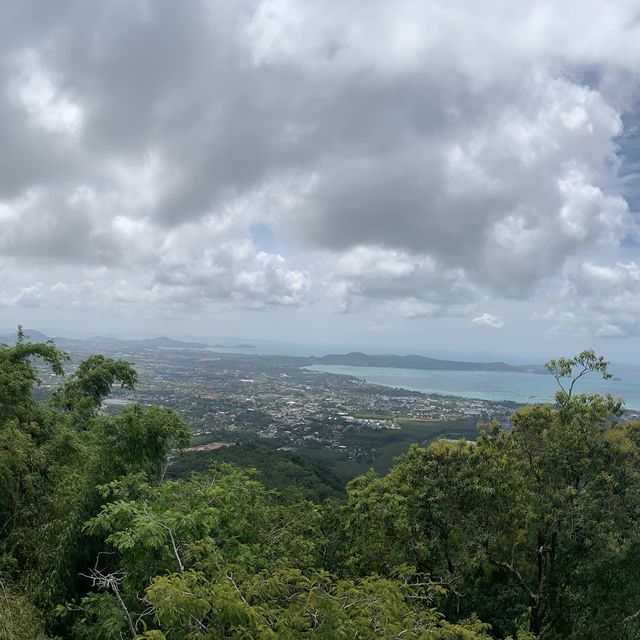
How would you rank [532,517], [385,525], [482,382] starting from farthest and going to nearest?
[482,382] < [385,525] < [532,517]

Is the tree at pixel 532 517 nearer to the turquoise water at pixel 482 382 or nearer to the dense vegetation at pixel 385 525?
the dense vegetation at pixel 385 525

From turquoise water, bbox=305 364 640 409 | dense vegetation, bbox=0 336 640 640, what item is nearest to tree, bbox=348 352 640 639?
dense vegetation, bbox=0 336 640 640

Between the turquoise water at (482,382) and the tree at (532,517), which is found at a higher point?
the tree at (532,517)

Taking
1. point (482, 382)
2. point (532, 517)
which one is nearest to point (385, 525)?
point (532, 517)

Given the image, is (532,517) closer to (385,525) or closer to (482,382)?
(385,525)

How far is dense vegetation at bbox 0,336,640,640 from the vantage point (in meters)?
Result: 6.68

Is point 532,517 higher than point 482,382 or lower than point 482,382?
higher

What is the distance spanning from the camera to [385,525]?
37.6ft

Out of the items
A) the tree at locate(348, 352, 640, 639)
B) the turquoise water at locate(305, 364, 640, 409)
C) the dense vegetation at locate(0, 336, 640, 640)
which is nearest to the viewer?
the dense vegetation at locate(0, 336, 640, 640)

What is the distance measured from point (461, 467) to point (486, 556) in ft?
6.14

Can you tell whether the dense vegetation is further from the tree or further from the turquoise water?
the turquoise water

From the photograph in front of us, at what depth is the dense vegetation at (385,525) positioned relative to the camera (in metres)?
6.68

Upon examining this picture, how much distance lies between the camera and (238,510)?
328 inches

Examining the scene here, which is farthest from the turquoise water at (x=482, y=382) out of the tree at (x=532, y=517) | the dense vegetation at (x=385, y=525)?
the dense vegetation at (x=385, y=525)
